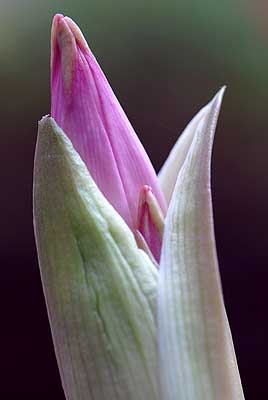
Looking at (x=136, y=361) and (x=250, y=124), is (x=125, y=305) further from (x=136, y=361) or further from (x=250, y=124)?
(x=250, y=124)

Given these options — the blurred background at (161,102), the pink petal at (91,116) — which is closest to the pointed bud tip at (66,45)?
the pink petal at (91,116)

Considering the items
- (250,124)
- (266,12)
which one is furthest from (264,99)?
(266,12)

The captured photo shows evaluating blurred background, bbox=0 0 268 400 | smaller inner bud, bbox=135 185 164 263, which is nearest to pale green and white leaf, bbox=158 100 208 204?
smaller inner bud, bbox=135 185 164 263

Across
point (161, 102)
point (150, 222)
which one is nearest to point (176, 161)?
point (150, 222)

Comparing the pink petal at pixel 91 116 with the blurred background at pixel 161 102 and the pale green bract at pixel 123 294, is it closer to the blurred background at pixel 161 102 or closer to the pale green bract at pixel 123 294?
the pale green bract at pixel 123 294

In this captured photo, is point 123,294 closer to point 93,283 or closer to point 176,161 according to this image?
point 93,283

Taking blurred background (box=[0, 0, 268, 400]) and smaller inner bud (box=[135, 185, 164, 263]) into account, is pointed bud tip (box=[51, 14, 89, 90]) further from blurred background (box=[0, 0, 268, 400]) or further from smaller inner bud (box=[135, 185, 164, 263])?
blurred background (box=[0, 0, 268, 400])
